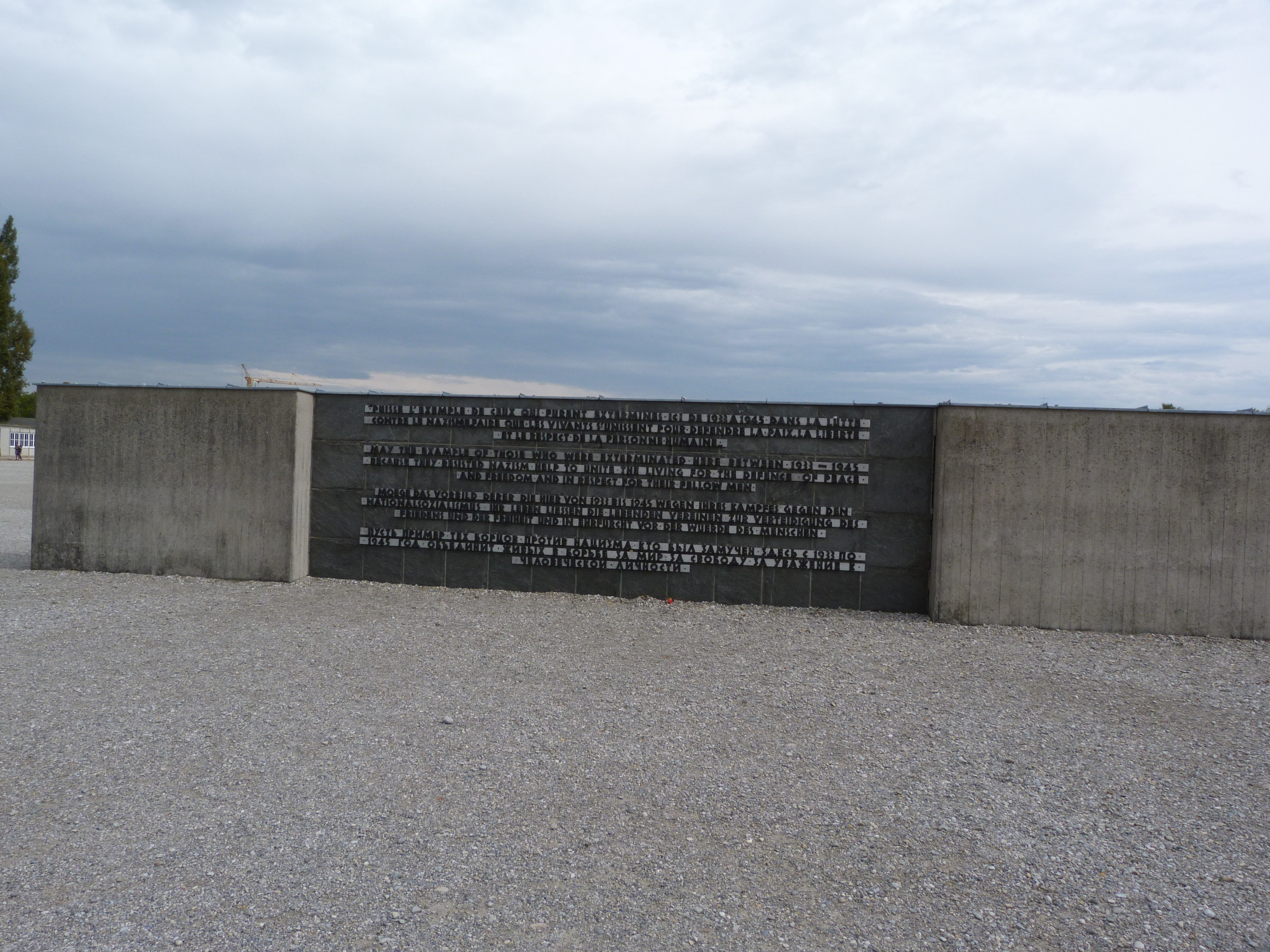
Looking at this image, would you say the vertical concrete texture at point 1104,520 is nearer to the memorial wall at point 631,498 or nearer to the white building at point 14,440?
the memorial wall at point 631,498

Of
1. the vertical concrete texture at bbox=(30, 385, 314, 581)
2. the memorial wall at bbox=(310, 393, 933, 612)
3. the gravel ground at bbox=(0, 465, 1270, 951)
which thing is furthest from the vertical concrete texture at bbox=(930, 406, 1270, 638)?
the vertical concrete texture at bbox=(30, 385, 314, 581)

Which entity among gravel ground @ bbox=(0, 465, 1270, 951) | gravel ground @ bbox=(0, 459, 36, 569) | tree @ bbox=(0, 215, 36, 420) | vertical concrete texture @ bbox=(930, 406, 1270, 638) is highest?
tree @ bbox=(0, 215, 36, 420)

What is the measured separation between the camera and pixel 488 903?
11.2 feet

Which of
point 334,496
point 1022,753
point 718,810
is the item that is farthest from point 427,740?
point 334,496

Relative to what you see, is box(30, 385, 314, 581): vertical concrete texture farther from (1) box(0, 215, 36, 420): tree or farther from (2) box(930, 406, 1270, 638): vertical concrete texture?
(1) box(0, 215, 36, 420): tree

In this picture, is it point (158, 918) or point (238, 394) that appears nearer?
point (158, 918)

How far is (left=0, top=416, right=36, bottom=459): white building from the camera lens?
155 feet

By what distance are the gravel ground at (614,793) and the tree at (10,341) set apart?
5402 cm

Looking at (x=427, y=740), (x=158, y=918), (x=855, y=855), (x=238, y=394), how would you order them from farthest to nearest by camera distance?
(x=238, y=394) → (x=427, y=740) → (x=855, y=855) → (x=158, y=918)

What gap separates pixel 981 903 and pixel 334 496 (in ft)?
31.0

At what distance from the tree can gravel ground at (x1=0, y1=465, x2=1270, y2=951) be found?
177 ft

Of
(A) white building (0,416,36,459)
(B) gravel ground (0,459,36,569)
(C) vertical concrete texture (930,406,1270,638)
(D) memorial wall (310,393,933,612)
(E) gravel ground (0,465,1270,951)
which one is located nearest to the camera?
(E) gravel ground (0,465,1270,951)

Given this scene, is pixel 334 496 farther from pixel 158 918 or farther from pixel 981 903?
pixel 981 903

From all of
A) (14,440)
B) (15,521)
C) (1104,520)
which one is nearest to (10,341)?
(14,440)
